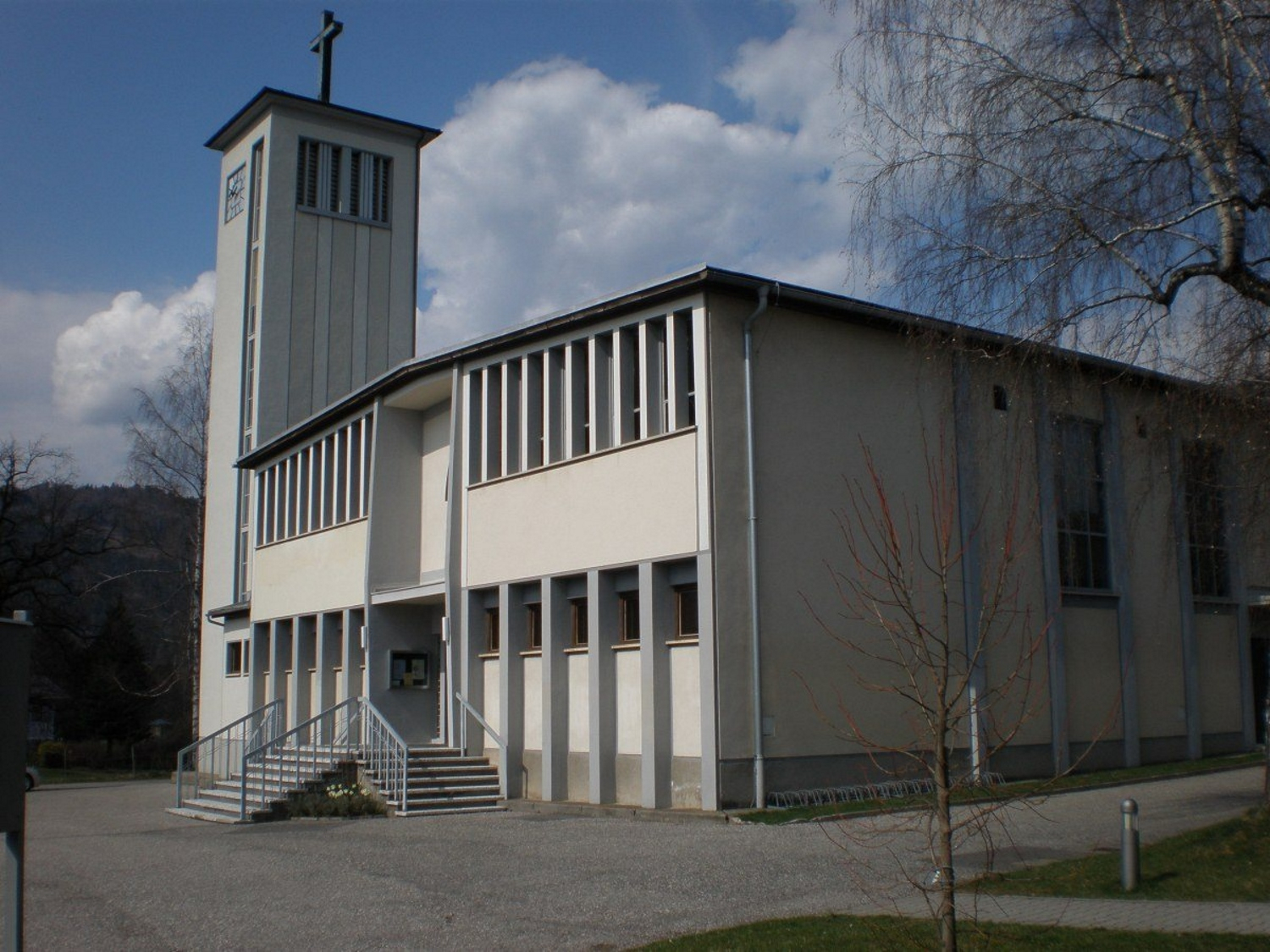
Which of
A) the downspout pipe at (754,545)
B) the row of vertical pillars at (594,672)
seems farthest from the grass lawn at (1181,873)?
the row of vertical pillars at (594,672)

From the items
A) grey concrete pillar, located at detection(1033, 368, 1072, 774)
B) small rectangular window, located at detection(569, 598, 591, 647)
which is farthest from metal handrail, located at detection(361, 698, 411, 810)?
grey concrete pillar, located at detection(1033, 368, 1072, 774)

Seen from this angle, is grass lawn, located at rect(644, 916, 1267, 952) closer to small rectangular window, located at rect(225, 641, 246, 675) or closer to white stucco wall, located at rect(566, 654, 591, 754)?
white stucco wall, located at rect(566, 654, 591, 754)

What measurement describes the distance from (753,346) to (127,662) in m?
48.9

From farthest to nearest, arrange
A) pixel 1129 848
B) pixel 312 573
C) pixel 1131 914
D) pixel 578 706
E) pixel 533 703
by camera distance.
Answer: pixel 312 573 < pixel 533 703 < pixel 578 706 < pixel 1129 848 < pixel 1131 914

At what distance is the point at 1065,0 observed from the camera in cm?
1055

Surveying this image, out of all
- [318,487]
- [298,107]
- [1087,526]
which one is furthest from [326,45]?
[1087,526]

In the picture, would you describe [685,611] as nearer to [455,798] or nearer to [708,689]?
Result: [708,689]

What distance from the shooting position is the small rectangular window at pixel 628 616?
739 inches

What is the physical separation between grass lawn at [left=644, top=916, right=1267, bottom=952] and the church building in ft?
13.0

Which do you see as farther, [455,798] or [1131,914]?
[455,798]

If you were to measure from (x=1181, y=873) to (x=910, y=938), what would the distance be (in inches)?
179

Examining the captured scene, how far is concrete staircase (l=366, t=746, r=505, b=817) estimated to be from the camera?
19.1 metres

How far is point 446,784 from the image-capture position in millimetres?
20031

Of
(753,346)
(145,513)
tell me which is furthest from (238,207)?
(753,346)
